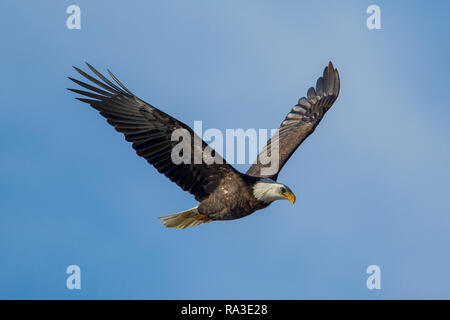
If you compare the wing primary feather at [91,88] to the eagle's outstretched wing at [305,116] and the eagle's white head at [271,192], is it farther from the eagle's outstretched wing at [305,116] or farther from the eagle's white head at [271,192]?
the eagle's outstretched wing at [305,116]

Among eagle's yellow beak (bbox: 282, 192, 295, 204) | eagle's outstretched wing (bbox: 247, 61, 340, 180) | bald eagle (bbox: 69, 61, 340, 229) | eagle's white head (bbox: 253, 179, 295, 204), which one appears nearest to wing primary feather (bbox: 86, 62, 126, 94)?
bald eagle (bbox: 69, 61, 340, 229)

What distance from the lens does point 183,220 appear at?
1293cm

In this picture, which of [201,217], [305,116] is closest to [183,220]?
[201,217]

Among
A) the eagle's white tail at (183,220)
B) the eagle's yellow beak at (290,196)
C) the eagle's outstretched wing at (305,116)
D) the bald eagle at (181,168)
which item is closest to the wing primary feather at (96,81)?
the bald eagle at (181,168)

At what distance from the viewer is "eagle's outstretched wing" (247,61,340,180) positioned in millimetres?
14703

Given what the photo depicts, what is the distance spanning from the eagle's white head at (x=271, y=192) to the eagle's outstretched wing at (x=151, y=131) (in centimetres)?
49

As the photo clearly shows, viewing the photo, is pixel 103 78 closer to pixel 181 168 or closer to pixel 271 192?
pixel 181 168

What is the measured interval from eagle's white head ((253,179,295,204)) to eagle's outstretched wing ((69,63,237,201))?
49 centimetres

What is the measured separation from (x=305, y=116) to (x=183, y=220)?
4007 millimetres

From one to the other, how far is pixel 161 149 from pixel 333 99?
4.73 metres

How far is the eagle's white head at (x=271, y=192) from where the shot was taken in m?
12.3

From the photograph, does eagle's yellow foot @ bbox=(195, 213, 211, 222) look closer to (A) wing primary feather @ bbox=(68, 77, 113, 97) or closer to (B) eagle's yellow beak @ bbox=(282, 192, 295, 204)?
(B) eagle's yellow beak @ bbox=(282, 192, 295, 204)
